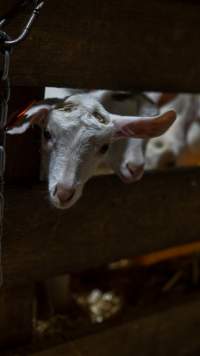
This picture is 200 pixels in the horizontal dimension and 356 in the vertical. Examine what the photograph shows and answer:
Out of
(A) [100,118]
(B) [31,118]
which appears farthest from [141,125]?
(B) [31,118]

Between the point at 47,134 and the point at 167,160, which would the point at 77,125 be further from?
the point at 167,160

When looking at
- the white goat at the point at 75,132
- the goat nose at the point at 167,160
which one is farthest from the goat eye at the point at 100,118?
the goat nose at the point at 167,160

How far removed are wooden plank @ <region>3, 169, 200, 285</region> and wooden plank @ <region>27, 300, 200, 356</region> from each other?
0.50 ft

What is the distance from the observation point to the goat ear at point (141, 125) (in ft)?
2.62

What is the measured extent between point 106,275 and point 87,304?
218 millimetres

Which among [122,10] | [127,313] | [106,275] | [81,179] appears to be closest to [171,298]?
[127,313]

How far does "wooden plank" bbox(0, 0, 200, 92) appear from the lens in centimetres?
82

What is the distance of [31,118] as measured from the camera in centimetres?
80

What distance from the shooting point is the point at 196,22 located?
3.31 feet

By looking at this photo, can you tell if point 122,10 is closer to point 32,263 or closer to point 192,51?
point 192,51

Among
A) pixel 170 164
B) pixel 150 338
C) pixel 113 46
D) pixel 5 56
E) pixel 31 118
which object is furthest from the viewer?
pixel 170 164

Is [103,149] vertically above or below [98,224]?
above

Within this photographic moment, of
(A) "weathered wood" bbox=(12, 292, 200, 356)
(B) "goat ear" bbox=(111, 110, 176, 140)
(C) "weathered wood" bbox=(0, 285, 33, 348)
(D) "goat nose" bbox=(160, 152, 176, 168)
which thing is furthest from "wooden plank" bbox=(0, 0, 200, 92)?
(A) "weathered wood" bbox=(12, 292, 200, 356)

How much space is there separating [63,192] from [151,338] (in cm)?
55
